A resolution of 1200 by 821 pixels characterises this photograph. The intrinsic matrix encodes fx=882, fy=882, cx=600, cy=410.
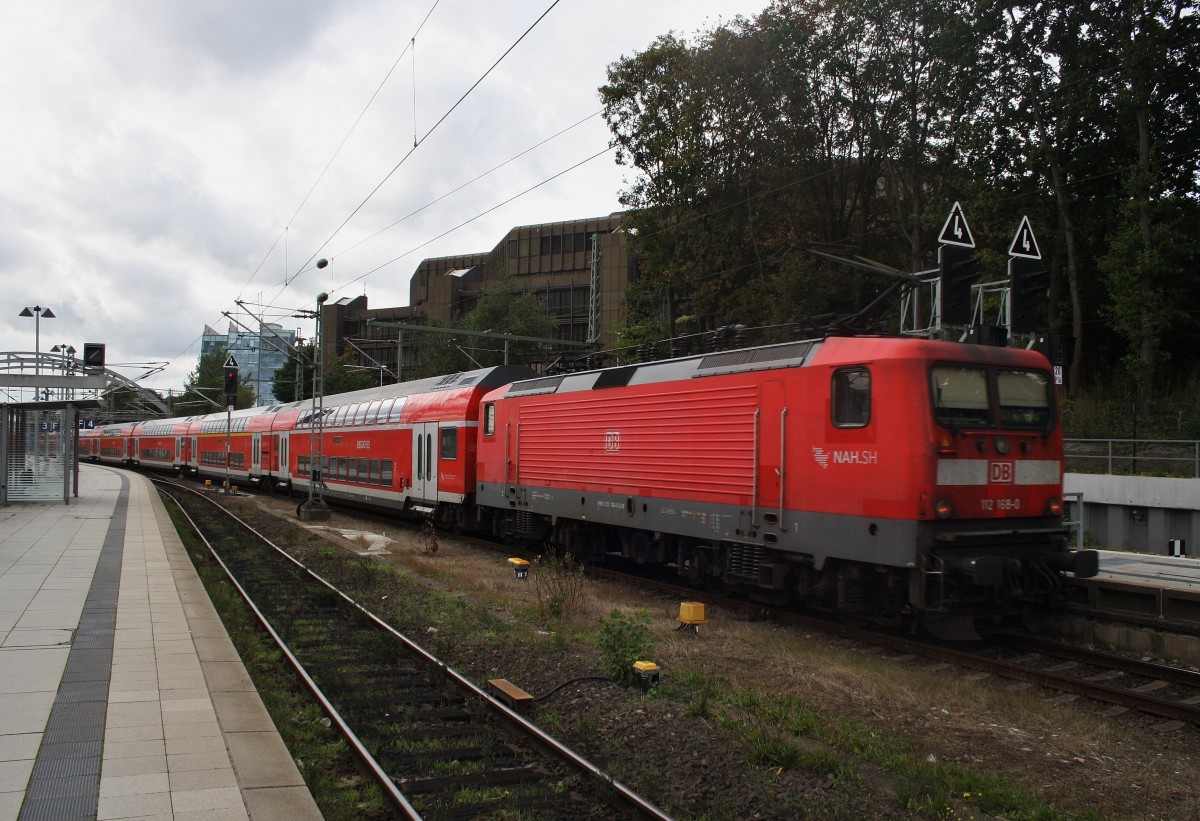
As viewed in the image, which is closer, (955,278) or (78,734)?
(78,734)

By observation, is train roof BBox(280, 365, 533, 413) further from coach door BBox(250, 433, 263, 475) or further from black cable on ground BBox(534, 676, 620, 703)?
black cable on ground BBox(534, 676, 620, 703)

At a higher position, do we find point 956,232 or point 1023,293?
point 956,232

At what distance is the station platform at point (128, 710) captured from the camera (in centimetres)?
505

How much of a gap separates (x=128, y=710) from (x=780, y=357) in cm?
752

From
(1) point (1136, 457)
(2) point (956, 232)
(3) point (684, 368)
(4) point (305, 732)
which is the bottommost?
(4) point (305, 732)

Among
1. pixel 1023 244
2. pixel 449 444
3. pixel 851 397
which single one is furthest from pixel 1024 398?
pixel 449 444

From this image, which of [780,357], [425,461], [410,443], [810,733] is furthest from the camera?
[410,443]

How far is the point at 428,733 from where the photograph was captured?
6.65 m

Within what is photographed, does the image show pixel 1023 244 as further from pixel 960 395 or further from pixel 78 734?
pixel 78 734

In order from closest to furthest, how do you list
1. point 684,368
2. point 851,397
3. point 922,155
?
point 851,397
point 684,368
point 922,155

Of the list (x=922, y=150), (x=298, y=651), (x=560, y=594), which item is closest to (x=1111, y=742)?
(x=560, y=594)

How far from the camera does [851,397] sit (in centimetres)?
944

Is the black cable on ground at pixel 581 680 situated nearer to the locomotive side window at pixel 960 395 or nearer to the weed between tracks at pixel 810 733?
the weed between tracks at pixel 810 733

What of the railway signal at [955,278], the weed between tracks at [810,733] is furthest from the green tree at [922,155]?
the weed between tracks at [810,733]
